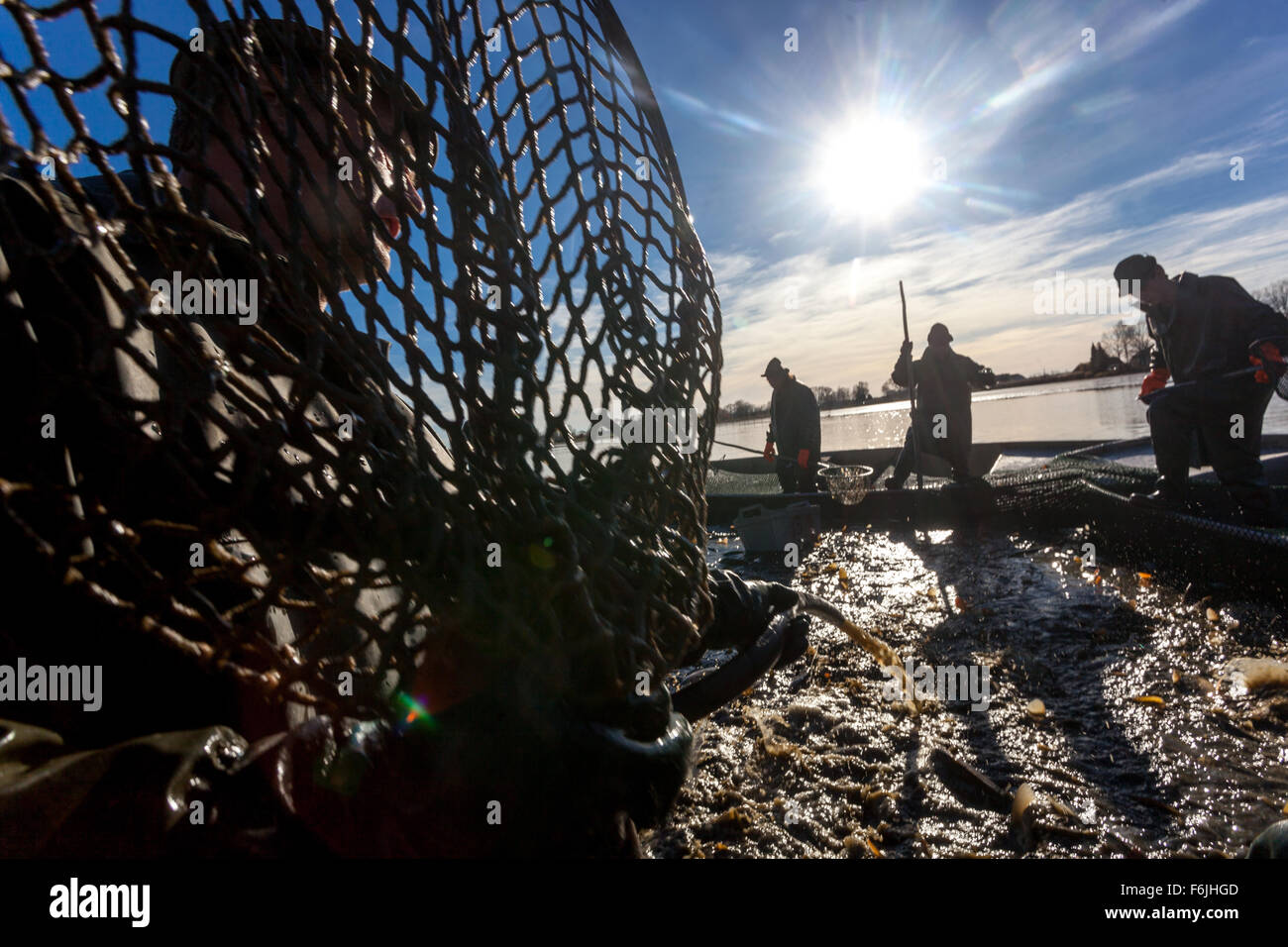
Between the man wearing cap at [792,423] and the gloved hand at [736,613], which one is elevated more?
the man wearing cap at [792,423]

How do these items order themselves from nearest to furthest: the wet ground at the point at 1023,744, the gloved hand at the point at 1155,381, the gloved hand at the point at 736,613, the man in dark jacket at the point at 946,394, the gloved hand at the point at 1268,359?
the gloved hand at the point at 736,613
the wet ground at the point at 1023,744
the gloved hand at the point at 1268,359
the gloved hand at the point at 1155,381
the man in dark jacket at the point at 946,394

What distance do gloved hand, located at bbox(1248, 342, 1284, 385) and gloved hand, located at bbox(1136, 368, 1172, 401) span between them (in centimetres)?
104

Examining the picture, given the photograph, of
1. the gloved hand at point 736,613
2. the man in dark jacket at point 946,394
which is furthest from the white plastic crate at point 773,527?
the gloved hand at point 736,613

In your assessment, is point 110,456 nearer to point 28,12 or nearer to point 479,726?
point 28,12

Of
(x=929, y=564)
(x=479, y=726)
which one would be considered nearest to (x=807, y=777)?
(x=479, y=726)

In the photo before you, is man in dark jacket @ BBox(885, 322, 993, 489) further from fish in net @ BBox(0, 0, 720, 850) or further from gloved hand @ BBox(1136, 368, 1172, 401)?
fish in net @ BBox(0, 0, 720, 850)

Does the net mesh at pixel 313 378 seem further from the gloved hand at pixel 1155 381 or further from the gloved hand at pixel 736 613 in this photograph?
the gloved hand at pixel 1155 381

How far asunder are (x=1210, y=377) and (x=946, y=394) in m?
4.02

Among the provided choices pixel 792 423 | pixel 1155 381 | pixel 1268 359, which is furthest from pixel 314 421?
pixel 792 423

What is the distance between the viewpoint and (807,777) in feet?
8.86

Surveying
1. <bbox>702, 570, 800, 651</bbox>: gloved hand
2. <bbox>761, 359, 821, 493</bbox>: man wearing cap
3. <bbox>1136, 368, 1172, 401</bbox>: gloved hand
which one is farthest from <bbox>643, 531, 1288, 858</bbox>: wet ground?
<bbox>761, 359, 821, 493</bbox>: man wearing cap

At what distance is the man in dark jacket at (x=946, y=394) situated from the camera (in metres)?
9.95

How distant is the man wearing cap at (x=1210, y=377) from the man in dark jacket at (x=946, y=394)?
3.28 metres

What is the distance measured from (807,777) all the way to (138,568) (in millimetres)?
2584
